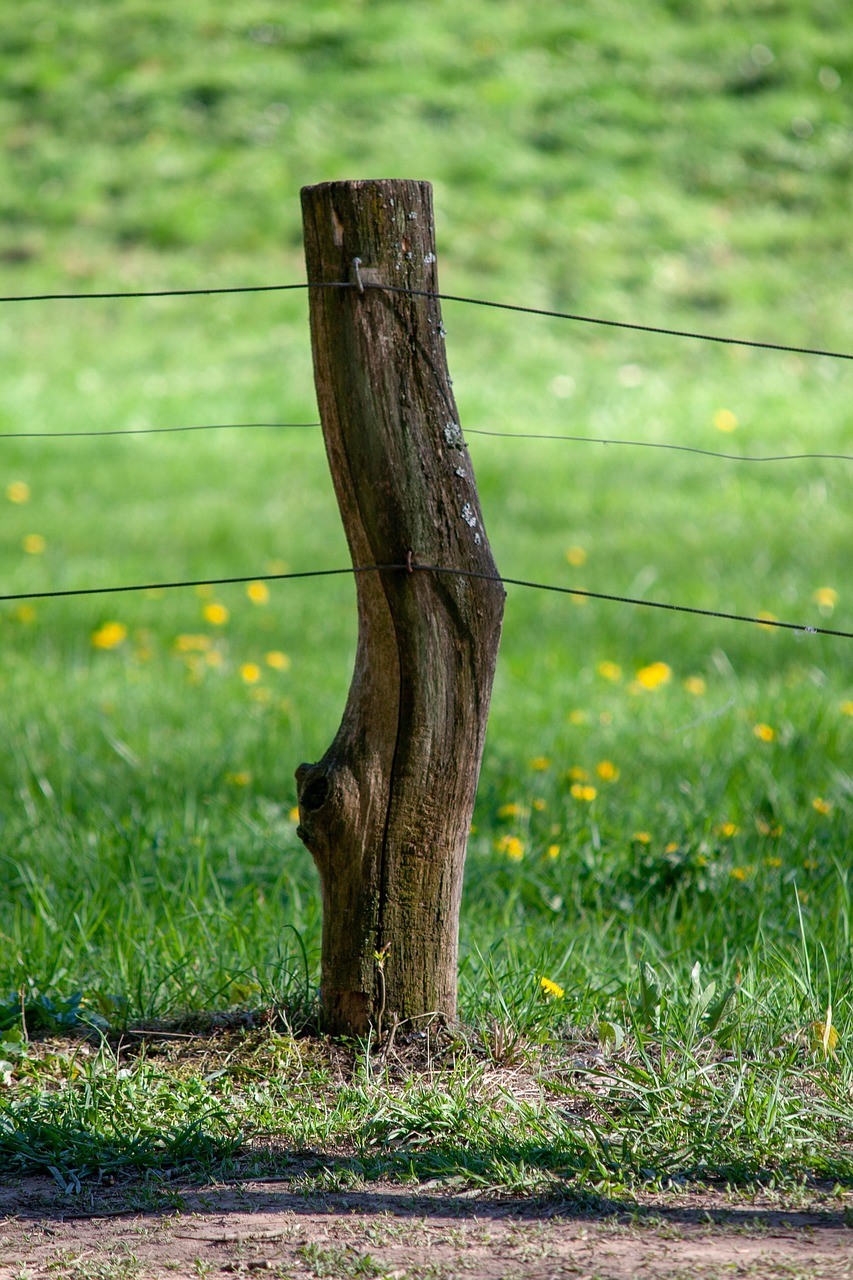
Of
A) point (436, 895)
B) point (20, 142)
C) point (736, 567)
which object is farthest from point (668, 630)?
point (20, 142)

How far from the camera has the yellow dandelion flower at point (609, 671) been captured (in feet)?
17.6

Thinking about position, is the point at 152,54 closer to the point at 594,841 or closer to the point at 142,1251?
the point at 594,841

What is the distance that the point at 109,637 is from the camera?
5.59 metres

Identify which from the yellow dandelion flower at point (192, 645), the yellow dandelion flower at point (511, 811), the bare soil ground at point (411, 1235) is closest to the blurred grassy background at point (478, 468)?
the yellow dandelion flower at point (511, 811)

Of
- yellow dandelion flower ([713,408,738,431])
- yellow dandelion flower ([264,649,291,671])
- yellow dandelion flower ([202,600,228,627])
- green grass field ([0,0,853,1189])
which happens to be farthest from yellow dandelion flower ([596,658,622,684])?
yellow dandelion flower ([713,408,738,431])

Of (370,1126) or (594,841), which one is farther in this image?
(594,841)

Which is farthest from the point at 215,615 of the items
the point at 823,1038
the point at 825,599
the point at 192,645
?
the point at 823,1038

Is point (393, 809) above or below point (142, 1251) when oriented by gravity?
above

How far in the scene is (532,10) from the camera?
1359 cm

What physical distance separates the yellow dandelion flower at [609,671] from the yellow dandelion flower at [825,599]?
90cm

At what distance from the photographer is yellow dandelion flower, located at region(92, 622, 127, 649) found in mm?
5566

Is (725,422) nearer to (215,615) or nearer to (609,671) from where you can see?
(609,671)

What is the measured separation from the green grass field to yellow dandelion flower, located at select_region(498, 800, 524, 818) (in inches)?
0.4

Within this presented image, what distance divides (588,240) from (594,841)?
28.2 ft
